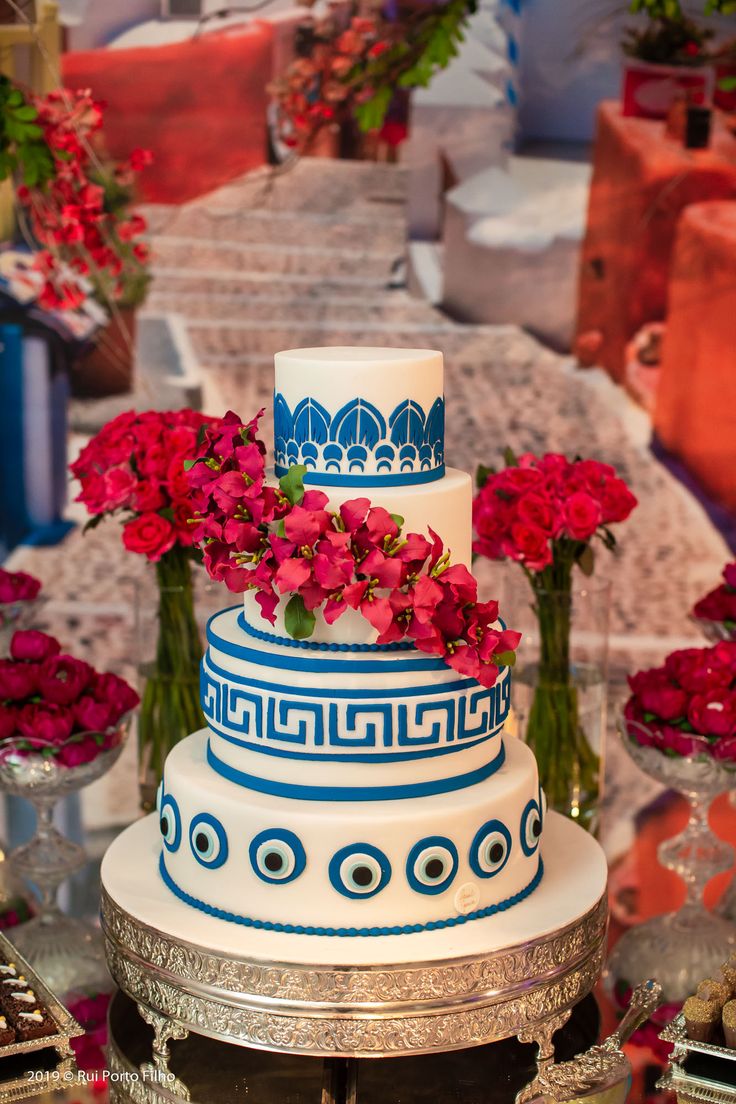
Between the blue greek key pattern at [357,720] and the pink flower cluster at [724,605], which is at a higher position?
the blue greek key pattern at [357,720]

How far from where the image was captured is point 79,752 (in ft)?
10.0

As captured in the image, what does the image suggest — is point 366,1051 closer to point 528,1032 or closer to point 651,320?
point 528,1032

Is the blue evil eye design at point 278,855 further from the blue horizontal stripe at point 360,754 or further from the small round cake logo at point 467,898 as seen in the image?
the small round cake logo at point 467,898

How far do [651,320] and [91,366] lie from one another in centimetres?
185

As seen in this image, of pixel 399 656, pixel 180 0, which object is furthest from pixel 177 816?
pixel 180 0

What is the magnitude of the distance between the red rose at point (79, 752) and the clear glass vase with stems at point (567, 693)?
3.43 feet

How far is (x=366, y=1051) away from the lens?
2408mm

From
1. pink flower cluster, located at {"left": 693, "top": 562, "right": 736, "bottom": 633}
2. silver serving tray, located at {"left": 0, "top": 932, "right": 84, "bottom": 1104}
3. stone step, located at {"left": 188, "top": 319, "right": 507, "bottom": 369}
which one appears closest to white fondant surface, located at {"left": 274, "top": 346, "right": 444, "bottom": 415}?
silver serving tray, located at {"left": 0, "top": 932, "right": 84, "bottom": 1104}

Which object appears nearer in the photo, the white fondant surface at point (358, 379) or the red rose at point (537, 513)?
the white fondant surface at point (358, 379)

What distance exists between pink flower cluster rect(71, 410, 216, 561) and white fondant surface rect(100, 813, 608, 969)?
0.72m

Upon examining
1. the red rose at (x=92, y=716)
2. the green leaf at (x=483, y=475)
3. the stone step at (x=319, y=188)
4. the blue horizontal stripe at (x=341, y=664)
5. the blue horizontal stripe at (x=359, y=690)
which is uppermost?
the stone step at (x=319, y=188)

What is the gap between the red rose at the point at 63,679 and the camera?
309 cm

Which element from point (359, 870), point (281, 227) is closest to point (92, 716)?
point (359, 870)

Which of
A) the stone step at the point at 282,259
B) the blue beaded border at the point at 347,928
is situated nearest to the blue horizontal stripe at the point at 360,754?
the blue beaded border at the point at 347,928
